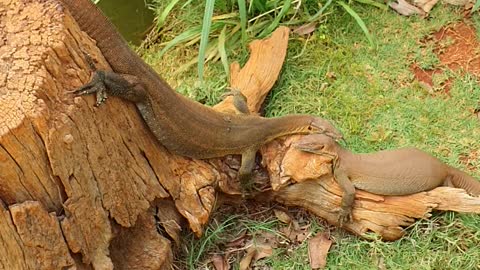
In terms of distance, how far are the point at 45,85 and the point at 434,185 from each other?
251 centimetres

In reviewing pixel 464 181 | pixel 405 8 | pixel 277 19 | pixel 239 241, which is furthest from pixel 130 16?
pixel 464 181

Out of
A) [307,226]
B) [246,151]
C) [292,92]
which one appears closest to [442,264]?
[307,226]

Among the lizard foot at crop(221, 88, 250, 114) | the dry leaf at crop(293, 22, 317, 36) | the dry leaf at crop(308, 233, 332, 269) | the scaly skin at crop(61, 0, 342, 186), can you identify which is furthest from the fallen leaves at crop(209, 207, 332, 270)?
the dry leaf at crop(293, 22, 317, 36)

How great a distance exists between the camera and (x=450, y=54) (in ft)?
18.1

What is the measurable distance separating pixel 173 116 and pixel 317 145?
36.1 inches

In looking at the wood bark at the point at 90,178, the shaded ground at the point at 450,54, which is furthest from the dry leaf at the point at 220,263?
the shaded ground at the point at 450,54

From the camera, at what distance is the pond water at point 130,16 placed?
642cm

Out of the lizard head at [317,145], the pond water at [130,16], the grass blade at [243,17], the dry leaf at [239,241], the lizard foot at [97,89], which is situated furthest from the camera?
the pond water at [130,16]

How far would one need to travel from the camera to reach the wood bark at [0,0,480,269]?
3.21 meters

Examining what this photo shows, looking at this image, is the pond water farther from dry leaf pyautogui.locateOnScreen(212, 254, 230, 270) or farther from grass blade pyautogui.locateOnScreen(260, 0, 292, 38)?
dry leaf pyautogui.locateOnScreen(212, 254, 230, 270)

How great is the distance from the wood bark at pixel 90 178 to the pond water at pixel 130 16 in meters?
2.15

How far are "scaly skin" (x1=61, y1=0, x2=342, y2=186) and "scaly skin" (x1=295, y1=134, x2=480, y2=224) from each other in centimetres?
21

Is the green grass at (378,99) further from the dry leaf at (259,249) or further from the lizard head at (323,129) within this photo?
the lizard head at (323,129)

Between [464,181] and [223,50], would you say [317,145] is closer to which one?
[464,181]
